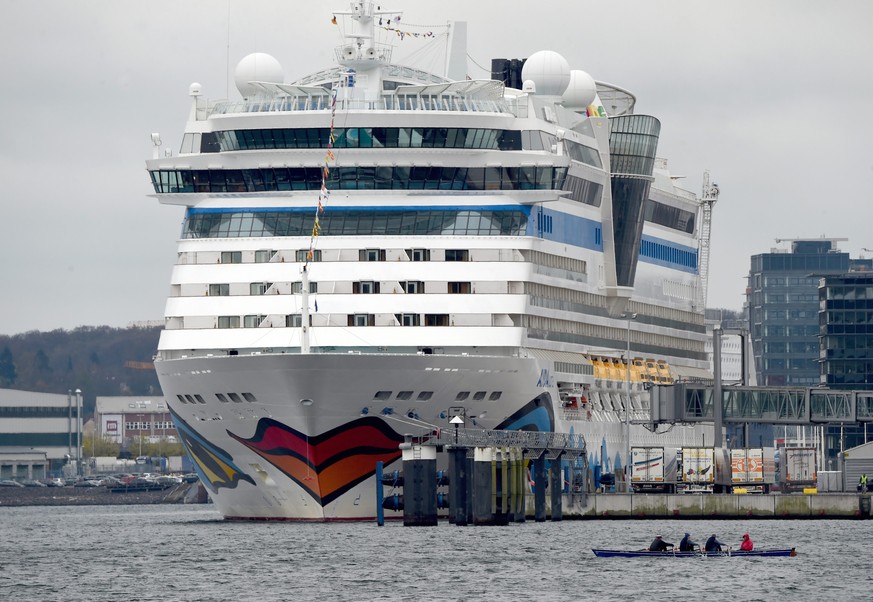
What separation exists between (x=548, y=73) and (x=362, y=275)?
18.3m

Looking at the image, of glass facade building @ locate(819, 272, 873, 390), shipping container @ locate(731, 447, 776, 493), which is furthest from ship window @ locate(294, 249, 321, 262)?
glass facade building @ locate(819, 272, 873, 390)

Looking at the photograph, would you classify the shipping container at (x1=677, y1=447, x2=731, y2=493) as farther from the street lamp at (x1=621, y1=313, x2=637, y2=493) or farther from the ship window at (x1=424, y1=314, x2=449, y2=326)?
the ship window at (x1=424, y1=314, x2=449, y2=326)

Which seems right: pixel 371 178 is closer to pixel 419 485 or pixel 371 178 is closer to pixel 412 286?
pixel 412 286

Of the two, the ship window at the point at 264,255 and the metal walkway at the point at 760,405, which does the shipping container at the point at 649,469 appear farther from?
the ship window at the point at 264,255

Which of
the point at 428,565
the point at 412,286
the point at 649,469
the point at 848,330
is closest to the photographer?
the point at 428,565

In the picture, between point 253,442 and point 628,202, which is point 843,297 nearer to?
point 628,202

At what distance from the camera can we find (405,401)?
8288cm

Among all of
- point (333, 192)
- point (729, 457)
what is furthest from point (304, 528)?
point (729, 457)

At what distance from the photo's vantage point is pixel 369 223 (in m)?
87.1

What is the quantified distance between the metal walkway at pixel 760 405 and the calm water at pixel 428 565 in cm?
739

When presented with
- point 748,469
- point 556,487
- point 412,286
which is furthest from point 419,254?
point 748,469

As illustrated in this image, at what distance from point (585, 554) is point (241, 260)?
1947 cm

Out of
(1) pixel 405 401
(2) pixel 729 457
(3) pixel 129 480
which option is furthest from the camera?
(3) pixel 129 480

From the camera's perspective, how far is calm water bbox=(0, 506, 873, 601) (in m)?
64.1
